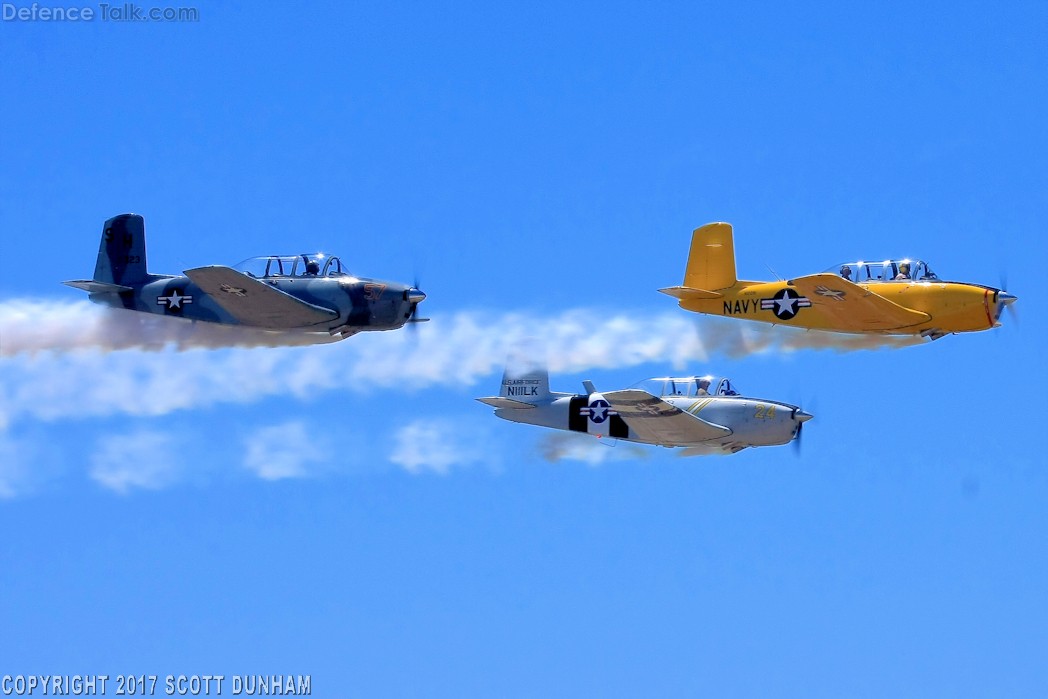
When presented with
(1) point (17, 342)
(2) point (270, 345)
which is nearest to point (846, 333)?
(2) point (270, 345)

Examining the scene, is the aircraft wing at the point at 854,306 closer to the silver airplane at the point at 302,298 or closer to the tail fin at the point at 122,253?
the silver airplane at the point at 302,298

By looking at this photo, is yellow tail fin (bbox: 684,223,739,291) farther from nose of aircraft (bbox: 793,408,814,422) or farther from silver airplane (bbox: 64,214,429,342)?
silver airplane (bbox: 64,214,429,342)

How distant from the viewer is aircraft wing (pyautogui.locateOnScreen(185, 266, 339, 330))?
1654 inches

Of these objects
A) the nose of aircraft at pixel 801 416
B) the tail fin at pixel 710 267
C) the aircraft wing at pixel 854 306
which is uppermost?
the tail fin at pixel 710 267

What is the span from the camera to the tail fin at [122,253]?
4522 centimetres

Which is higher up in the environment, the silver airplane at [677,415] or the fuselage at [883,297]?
the fuselage at [883,297]

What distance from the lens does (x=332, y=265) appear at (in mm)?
43031

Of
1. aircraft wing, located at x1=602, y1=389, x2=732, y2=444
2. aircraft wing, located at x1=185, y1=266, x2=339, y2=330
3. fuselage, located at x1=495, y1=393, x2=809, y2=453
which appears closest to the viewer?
aircraft wing, located at x1=185, y1=266, x2=339, y2=330

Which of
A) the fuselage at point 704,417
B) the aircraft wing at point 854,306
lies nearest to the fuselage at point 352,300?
the fuselage at point 704,417

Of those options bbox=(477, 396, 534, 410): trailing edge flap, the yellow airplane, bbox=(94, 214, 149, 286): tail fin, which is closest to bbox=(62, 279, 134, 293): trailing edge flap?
bbox=(94, 214, 149, 286): tail fin

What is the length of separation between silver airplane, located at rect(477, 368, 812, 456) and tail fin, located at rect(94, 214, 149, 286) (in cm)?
984

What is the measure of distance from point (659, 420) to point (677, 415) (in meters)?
0.52

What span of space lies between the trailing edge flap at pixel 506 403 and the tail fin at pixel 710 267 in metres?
5.14

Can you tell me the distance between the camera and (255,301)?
140ft
